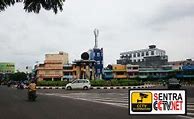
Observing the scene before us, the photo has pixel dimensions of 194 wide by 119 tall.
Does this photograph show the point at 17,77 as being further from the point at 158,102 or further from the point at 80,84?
the point at 158,102

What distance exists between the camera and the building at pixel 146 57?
5837 inches

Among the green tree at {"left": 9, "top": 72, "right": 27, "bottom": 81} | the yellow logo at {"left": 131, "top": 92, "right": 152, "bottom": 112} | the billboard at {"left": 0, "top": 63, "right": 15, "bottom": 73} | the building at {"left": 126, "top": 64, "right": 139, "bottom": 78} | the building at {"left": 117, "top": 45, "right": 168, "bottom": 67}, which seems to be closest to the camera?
the yellow logo at {"left": 131, "top": 92, "right": 152, "bottom": 112}

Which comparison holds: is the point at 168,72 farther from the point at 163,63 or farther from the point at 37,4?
the point at 37,4

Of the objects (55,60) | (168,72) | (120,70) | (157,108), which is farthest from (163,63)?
(157,108)

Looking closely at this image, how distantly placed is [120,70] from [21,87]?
68.6m

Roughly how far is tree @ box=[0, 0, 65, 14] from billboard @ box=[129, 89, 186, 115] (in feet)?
35.6

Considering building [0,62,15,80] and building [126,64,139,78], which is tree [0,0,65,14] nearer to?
building [126,64,139,78]

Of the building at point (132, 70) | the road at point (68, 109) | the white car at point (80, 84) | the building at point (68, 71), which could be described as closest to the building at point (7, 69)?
the building at point (68, 71)

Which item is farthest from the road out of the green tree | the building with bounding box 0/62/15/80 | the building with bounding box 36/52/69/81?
the building with bounding box 0/62/15/80

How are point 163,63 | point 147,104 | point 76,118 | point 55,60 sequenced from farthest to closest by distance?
1. point 163,63
2. point 55,60
3. point 76,118
4. point 147,104

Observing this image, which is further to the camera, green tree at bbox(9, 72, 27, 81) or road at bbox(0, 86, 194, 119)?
green tree at bbox(9, 72, 27, 81)

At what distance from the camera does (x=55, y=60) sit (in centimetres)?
11900

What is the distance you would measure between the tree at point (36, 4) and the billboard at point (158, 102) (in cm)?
1085

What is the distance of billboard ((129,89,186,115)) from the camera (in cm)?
402
